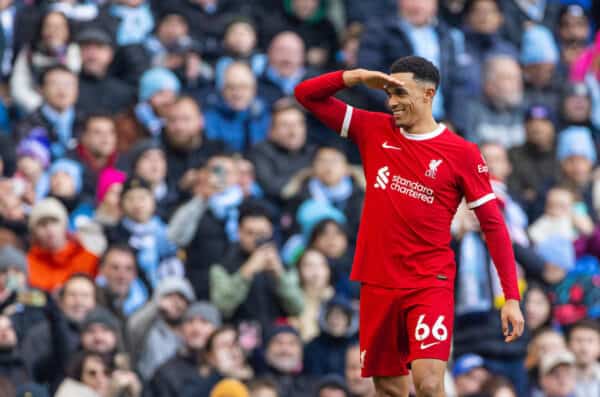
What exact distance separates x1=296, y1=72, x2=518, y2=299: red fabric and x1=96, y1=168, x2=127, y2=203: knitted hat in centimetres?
521

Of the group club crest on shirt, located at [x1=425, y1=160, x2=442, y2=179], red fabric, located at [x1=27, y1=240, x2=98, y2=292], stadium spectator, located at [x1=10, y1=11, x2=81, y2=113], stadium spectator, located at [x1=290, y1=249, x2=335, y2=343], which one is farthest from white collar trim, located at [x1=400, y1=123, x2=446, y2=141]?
stadium spectator, located at [x1=10, y1=11, x2=81, y2=113]

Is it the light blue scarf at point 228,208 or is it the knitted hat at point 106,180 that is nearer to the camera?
the light blue scarf at point 228,208

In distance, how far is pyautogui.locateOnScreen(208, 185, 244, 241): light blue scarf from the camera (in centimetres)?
1430

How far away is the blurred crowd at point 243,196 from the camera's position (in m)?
13.0

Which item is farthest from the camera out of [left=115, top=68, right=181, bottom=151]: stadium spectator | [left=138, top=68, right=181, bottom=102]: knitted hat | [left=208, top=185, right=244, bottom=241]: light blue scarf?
[left=138, top=68, right=181, bottom=102]: knitted hat

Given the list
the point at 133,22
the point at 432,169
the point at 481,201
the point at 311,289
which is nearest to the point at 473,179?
the point at 481,201

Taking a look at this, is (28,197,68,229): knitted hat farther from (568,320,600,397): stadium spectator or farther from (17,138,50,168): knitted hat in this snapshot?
(568,320,600,397): stadium spectator

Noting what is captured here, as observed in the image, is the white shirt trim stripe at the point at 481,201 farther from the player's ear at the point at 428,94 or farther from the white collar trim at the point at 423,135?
the player's ear at the point at 428,94

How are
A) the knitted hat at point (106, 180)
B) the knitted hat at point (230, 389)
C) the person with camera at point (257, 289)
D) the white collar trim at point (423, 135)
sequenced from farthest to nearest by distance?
the knitted hat at point (106, 180) < the person with camera at point (257, 289) < the knitted hat at point (230, 389) < the white collar trim at point (423, 135)

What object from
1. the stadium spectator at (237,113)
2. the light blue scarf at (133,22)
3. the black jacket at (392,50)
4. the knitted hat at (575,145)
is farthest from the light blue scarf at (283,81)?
the knitted hat at (575,145)

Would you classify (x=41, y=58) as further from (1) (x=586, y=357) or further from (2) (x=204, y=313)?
(1) (x=586, y=357)

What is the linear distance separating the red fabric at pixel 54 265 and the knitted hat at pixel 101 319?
22.3 inches

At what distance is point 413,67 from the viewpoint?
955 centimetres

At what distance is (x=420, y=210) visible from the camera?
31.2 feet
